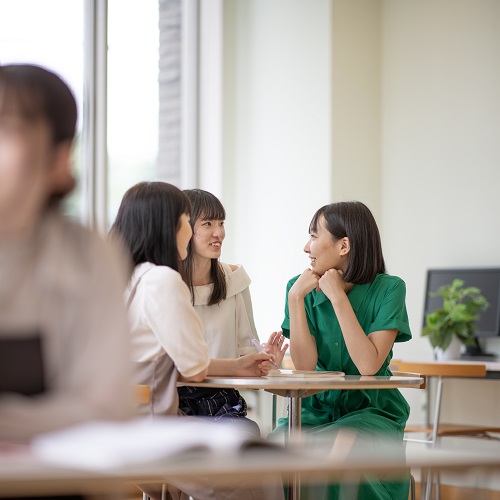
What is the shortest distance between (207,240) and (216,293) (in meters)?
0.18

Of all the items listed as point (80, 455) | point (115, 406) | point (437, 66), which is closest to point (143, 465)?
point (80, 455)

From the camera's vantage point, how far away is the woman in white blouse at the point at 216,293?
2977 mm

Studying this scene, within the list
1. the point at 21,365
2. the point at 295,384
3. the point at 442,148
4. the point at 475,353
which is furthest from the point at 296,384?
the point at 442,148

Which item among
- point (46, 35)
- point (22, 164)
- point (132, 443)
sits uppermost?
point (46, 35)

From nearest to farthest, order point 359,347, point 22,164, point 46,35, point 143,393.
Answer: point 22,164 < point 143,393 < point 359,347 < point 46,35

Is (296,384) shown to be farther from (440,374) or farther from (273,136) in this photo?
(273,136)

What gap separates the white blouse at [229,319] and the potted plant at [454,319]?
1.79 metres

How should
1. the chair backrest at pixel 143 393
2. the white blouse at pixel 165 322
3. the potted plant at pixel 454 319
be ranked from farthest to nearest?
the potted plant at pixel 454 319 < the white blouse at pixel 165 322 < the chair backrest at pixel 143 393

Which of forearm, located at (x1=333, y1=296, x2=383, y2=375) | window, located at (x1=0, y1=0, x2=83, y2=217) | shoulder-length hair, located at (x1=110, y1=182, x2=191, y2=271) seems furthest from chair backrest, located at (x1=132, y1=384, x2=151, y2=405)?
window, located at (x1=0, y1=0, x2=83, y2=217)

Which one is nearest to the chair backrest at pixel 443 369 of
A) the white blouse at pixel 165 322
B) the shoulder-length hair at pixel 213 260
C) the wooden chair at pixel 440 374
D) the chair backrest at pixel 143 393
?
the wooden chair at pixel 440 374

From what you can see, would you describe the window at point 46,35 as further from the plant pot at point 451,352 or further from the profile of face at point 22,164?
the profile of face at point 22,164

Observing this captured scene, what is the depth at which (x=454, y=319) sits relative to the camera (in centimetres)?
461

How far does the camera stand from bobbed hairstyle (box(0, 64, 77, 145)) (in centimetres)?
106

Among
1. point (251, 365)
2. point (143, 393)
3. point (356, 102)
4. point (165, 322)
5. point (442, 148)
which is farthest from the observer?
point (356, 102)
